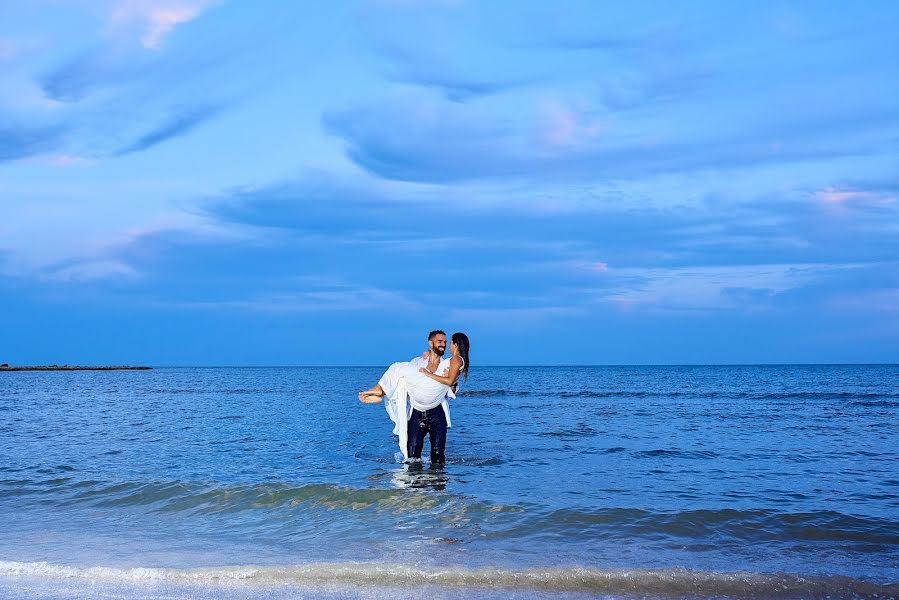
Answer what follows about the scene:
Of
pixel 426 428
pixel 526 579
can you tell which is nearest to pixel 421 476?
pixel 426 428

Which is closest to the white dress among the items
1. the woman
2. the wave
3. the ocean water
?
the woman

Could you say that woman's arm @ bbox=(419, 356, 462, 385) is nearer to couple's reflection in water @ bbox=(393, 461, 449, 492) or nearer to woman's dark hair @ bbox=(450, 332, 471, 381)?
woman's dark hair @ bbox=(450, 332, 471, 381)

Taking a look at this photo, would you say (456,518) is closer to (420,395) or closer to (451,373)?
(451,373)

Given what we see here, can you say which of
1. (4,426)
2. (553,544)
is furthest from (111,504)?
(4,426)

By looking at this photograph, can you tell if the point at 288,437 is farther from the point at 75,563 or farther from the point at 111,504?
the point at 75,563

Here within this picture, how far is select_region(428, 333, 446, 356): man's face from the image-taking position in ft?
36.5

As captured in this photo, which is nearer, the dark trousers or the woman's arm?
the woman's arm

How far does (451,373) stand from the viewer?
36.8 ft

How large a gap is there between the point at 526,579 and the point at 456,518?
7.87 feet

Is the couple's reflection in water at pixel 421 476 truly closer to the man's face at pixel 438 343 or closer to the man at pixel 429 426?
the man at pixel 429 426

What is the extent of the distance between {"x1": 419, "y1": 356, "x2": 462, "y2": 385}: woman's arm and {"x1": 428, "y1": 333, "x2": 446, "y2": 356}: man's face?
225mm

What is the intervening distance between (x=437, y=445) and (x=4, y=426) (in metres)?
18.7

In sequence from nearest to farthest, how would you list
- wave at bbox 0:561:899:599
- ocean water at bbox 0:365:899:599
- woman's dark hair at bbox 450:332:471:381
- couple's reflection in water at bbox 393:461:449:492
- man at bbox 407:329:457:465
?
1. wave at bbox 0:561:899:599
2. ocean water at bbox 0:365:899:599
3. couple's reflection in water at bbox 393:461:449:492
4. woman's dark hair at bbox 450:332:471:381
5. man at bbox 407:329:457:465

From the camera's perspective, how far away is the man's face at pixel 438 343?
11125 millimetres
